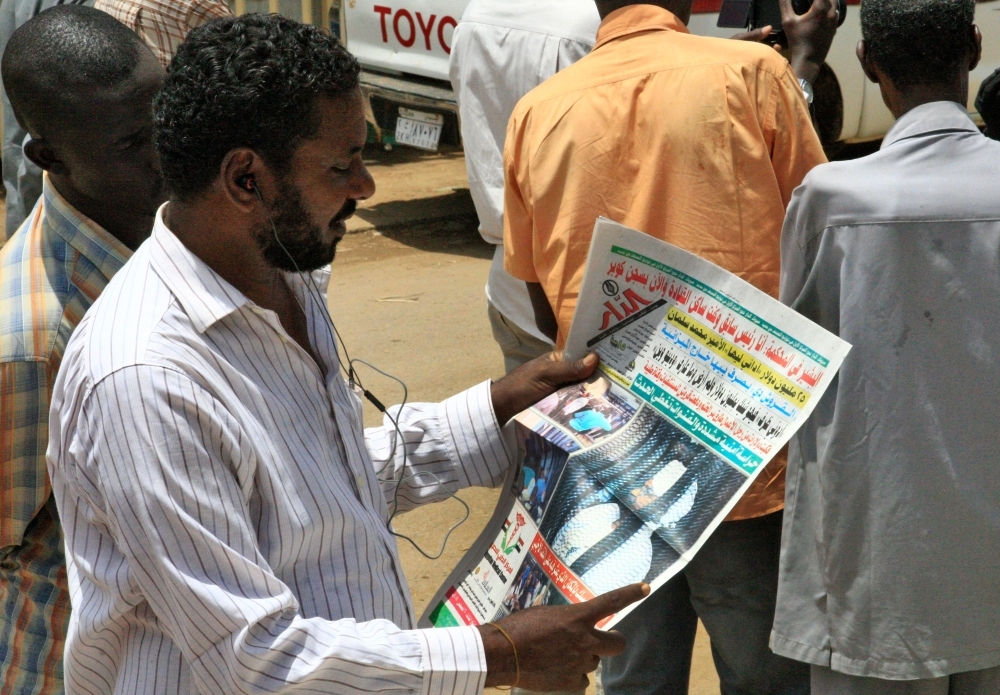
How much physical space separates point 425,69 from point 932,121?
16.9 ft

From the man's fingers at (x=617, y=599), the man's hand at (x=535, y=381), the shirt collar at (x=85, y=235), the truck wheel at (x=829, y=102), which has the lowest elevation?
the truck wheel at (x=829, y=102)

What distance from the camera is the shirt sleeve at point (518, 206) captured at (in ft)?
7.93

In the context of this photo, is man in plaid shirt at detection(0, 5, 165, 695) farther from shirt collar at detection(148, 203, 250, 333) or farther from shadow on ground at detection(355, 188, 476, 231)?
shadow on ground at detection(355, 188, 476, 231)

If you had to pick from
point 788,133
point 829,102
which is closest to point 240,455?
point 788,133

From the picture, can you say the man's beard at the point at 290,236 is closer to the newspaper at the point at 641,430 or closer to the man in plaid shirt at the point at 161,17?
the newspaper at the point at 641,430

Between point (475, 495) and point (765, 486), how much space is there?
208 cm

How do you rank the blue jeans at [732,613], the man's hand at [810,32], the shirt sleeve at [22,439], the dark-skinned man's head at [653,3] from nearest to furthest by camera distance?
the shirt sleeve at [22,439] → the blue jeans at [732,613] → the dark-skinned man's head at [653,3] → the man's hand at [810,32]

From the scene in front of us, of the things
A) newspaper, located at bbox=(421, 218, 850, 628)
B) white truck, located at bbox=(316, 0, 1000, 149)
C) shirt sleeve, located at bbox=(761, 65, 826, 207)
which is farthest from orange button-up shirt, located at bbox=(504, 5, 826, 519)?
white truck, located at bbox=(316, 0, 1000, 149)

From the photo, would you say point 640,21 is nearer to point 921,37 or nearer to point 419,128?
point 921,37

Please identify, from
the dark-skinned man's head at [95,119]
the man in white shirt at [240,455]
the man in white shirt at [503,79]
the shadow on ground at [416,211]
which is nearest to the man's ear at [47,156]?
the dark-skinned man's head at [95,119]

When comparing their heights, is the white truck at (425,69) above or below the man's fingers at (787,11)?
below

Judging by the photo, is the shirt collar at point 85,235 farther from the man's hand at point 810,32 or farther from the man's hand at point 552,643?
the man's hand at point 810,32

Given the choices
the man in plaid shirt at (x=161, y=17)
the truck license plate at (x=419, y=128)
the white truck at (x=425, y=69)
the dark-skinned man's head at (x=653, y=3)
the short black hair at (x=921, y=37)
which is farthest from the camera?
the truck license plate at (x=419, y=128)

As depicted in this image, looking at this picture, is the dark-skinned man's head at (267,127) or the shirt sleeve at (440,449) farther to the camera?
the shirt sleeve at (440,449)
